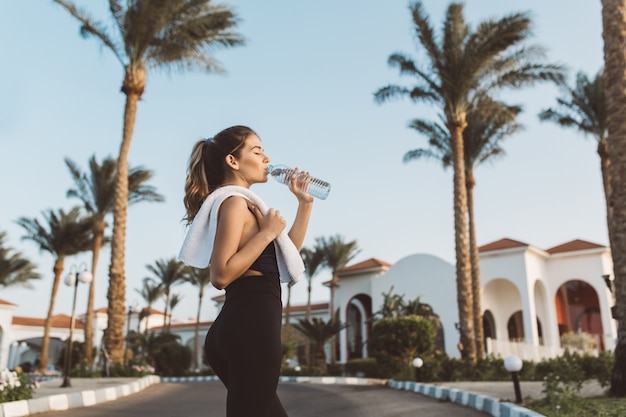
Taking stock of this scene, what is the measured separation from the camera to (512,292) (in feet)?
105

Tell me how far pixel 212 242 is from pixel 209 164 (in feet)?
1.32

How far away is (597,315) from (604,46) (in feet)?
92.6

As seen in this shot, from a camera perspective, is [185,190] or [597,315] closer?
[185,190]

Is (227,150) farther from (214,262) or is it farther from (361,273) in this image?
(361,273)

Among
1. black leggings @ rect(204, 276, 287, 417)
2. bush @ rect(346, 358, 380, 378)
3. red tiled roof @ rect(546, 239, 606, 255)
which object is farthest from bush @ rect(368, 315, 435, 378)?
black leggings @ rect(204, 276, 287, 417)

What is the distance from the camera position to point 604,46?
9258mm

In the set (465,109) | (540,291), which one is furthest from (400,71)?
(540,291)

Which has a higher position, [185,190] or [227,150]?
[227,150]

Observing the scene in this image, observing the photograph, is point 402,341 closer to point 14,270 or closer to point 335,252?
point 335,252

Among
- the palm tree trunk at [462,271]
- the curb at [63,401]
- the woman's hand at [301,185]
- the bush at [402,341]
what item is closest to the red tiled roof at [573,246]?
the bush at [402,341]

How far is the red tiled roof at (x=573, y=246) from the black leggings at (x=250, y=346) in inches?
1206

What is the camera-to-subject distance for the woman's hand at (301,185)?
2.29m

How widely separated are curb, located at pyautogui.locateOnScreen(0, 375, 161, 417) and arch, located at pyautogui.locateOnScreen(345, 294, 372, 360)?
25617mm

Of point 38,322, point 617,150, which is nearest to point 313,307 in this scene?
point 38,322
